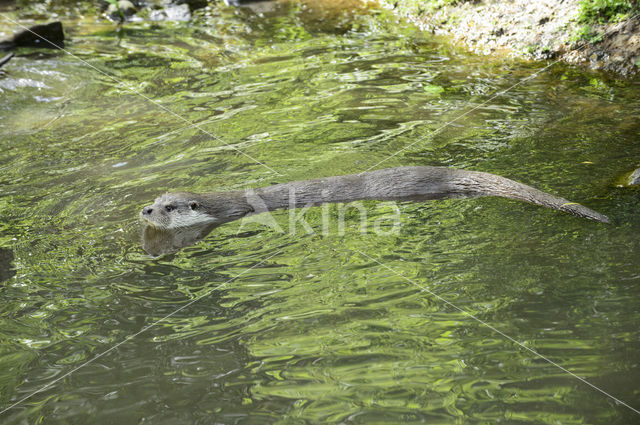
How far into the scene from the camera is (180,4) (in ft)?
34.2

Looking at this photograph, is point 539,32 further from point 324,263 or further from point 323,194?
point 324,263

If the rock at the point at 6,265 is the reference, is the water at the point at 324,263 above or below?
above

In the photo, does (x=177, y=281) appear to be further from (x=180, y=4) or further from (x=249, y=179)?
(x=180, y=4)

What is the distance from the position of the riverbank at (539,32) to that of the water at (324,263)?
466mm

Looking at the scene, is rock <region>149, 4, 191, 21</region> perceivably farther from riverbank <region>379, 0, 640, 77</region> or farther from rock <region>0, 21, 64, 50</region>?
riverbank <region>379, 0, 640, 77</region>

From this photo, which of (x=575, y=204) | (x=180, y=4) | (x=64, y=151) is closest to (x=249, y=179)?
(x=64, y=151)

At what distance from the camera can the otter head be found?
13.7 ft

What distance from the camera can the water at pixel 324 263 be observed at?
255 cm

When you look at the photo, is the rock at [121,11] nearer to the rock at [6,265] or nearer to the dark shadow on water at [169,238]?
the dark shadow on water at [169,238]

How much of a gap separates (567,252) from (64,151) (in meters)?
4.56

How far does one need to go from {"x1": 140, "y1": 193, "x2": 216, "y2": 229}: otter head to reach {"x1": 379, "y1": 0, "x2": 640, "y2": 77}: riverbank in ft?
16.7

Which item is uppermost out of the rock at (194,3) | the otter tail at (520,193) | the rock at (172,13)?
the rock at (194,3)

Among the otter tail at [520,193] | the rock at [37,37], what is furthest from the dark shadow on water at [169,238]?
the rock at [37,37]

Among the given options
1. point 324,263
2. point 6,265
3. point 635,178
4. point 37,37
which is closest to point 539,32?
point 635,178
